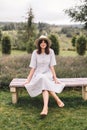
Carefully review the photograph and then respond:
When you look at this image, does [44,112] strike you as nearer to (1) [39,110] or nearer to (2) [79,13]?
(1) [39,110]

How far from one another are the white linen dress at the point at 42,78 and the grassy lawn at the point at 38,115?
43 cm

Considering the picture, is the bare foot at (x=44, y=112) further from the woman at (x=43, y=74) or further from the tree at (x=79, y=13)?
the tree at (x=79, y=13)

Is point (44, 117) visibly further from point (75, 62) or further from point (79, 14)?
point (79, 14)

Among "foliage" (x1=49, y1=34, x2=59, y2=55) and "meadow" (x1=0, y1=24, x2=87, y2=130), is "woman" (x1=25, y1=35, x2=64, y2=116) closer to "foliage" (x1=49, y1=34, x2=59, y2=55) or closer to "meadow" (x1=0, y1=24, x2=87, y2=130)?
"meadow" (x1=0, y1=24, x2=87, y2=130)

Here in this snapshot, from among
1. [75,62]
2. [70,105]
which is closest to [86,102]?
[70,105]

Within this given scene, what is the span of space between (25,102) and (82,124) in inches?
78.6

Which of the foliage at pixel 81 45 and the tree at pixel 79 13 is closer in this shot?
the tree at pixel 79 13

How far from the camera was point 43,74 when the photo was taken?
7.83 m

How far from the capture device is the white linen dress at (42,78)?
7.53m

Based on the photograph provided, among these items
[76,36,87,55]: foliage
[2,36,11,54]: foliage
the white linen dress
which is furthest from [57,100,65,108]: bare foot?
[76,36,87,55]: foliage

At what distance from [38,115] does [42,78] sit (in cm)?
85

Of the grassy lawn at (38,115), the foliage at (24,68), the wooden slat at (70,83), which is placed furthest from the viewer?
the foliage at (24,68)

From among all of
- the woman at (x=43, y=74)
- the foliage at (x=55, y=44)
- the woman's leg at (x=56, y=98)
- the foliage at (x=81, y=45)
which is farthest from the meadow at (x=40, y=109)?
the foliage at (x=81, y=45)

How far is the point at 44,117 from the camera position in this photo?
699cm
